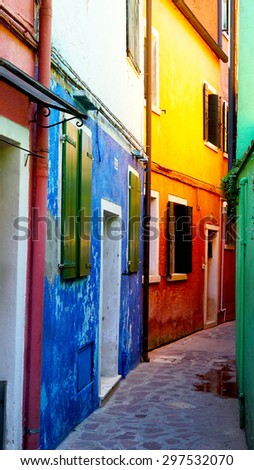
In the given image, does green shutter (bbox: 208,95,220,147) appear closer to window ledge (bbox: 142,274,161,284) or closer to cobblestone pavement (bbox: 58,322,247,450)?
→ window ledge (bbox: 142,274,161,284)

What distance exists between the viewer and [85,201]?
6.70 meters

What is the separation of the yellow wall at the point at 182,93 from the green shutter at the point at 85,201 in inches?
221

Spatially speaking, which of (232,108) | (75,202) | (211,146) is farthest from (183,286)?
(75,202)

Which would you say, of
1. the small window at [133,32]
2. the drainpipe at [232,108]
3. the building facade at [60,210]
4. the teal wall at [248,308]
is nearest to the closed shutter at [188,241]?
the drainpipe at [232,108]

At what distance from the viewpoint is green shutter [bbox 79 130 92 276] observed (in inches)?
255

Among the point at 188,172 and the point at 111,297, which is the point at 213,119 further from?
the point at 111,297

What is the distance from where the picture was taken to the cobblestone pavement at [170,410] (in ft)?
20.7

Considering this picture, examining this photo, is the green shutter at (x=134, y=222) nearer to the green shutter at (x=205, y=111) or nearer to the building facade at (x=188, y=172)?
the building facade at (x=188, y=172)

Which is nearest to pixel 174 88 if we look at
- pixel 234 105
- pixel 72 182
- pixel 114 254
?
pixel 234 105

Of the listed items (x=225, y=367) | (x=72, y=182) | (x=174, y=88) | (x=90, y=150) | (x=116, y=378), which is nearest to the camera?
(x=72, y=182)

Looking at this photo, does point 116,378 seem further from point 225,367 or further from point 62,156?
point 62,156

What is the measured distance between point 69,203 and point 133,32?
15.4 feet

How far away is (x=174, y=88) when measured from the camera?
13.5m

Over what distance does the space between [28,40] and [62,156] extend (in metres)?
1.21
